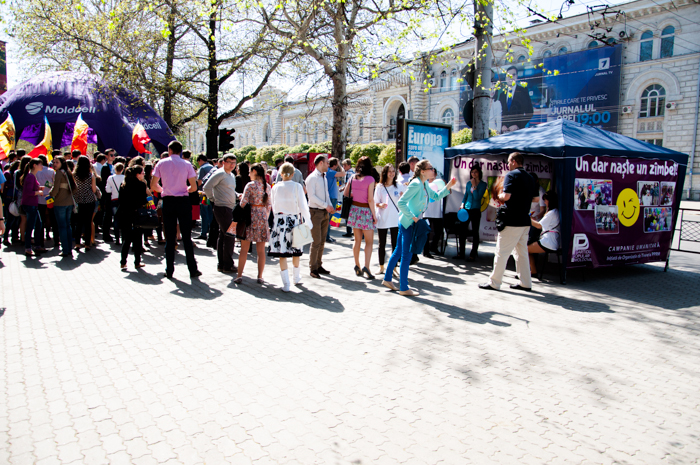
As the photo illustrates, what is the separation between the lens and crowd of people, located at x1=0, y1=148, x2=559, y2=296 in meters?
7.00

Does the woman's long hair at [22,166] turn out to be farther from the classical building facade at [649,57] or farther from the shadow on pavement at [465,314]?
the classical building facade at [649,57]

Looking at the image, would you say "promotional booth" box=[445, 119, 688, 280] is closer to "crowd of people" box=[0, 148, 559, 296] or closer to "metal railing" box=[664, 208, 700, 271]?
"crowd of people" box=[0, 148, 559, 296]

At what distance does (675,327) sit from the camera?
5.79 metres

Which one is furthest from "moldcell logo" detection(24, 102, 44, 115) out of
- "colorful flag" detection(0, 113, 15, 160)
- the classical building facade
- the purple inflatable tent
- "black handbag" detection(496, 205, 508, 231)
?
the classical building facade

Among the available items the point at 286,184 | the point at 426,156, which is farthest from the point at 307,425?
the point at 426,156

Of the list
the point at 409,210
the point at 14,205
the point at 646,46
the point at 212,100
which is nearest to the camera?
the point at 409,210

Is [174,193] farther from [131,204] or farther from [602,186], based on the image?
[602,186]

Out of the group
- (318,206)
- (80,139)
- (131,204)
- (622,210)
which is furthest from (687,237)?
(80,139)

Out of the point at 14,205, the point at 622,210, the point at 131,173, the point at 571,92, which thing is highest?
the point at 571,92

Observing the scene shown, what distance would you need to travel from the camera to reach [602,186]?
8195mm

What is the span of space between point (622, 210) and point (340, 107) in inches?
360

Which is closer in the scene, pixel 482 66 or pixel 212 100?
pixel 482 66

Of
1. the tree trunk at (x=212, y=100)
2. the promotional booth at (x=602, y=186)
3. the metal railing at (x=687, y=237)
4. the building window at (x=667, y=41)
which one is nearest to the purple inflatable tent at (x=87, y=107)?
the tree trunk at (x=212, y=100)

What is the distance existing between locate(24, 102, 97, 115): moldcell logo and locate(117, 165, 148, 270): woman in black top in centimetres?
977
